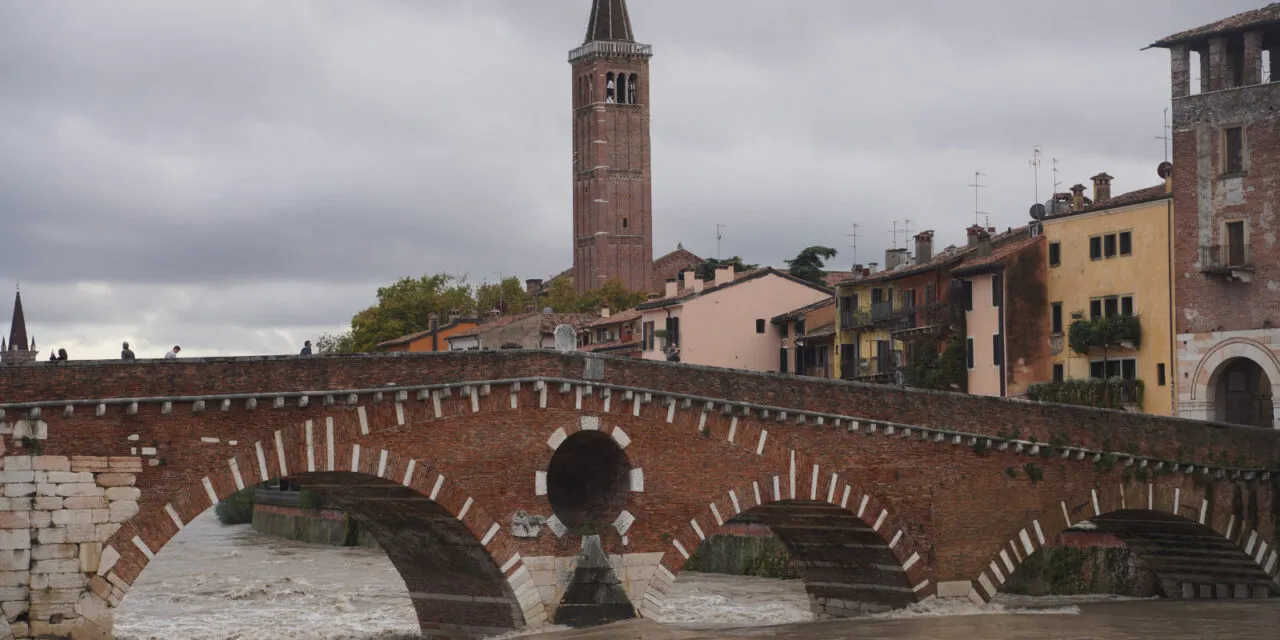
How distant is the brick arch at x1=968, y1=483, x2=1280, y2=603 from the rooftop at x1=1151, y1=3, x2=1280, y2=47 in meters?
12.6

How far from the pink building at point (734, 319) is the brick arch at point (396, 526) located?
3327 centimetres

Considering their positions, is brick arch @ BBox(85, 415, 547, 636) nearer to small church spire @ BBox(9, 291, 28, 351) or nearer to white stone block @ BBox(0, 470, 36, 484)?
white stone block @ BBox(0, 470, 36, 484)

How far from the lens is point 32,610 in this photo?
27.1 m

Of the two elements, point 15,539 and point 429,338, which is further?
point 429,338

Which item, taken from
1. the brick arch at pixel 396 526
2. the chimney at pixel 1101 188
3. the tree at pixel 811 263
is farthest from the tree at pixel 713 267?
the brick arch at pixel 396 526

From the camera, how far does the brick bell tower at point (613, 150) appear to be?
127m

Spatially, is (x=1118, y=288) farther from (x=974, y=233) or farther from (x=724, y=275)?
(x=724, y=275)

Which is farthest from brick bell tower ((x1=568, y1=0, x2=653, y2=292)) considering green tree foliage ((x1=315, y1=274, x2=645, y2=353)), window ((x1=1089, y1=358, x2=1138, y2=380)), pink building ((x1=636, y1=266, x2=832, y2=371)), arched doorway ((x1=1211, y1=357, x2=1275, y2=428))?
arched doorway ((x1=1211, y1=357, x2=1275, y2=428))

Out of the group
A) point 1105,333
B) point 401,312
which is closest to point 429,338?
point 401,312

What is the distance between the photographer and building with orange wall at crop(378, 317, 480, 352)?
83.2 metres

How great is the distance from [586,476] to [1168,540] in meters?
14.7

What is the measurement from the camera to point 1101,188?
56.5m

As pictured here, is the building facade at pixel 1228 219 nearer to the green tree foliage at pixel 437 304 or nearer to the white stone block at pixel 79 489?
the white stone block at pixel 79 489

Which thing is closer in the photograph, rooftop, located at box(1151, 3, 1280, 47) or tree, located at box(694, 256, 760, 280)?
rooftop, located at box(1151, 3, 1280, 47)
